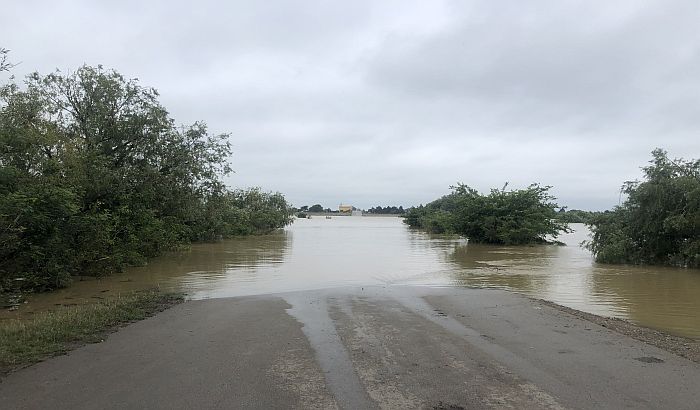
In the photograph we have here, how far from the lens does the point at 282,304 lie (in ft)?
36.6

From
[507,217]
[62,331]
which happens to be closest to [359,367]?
[62,331]

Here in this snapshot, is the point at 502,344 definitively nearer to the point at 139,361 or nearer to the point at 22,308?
the point at 139,361

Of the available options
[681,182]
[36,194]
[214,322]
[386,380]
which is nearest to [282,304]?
[214,322]

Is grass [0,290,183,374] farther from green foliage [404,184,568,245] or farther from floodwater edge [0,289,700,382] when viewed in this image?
green foliage [404,184,568,245]

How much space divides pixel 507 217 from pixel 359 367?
120 feet

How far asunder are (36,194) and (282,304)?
23.6 ft

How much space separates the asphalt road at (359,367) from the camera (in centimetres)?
486

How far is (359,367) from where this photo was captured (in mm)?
5945

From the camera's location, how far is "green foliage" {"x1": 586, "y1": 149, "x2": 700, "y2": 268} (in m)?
21.0

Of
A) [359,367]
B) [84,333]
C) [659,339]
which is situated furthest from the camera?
[659,339]

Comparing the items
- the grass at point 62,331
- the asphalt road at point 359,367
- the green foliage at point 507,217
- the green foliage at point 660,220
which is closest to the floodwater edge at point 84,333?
the grass at point 62,331

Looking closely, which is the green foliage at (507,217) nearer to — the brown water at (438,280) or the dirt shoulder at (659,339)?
the brown water at (438,280)

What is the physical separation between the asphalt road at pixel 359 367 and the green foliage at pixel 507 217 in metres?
31.7

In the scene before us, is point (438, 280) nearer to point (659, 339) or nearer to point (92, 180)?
point (659, 339)
